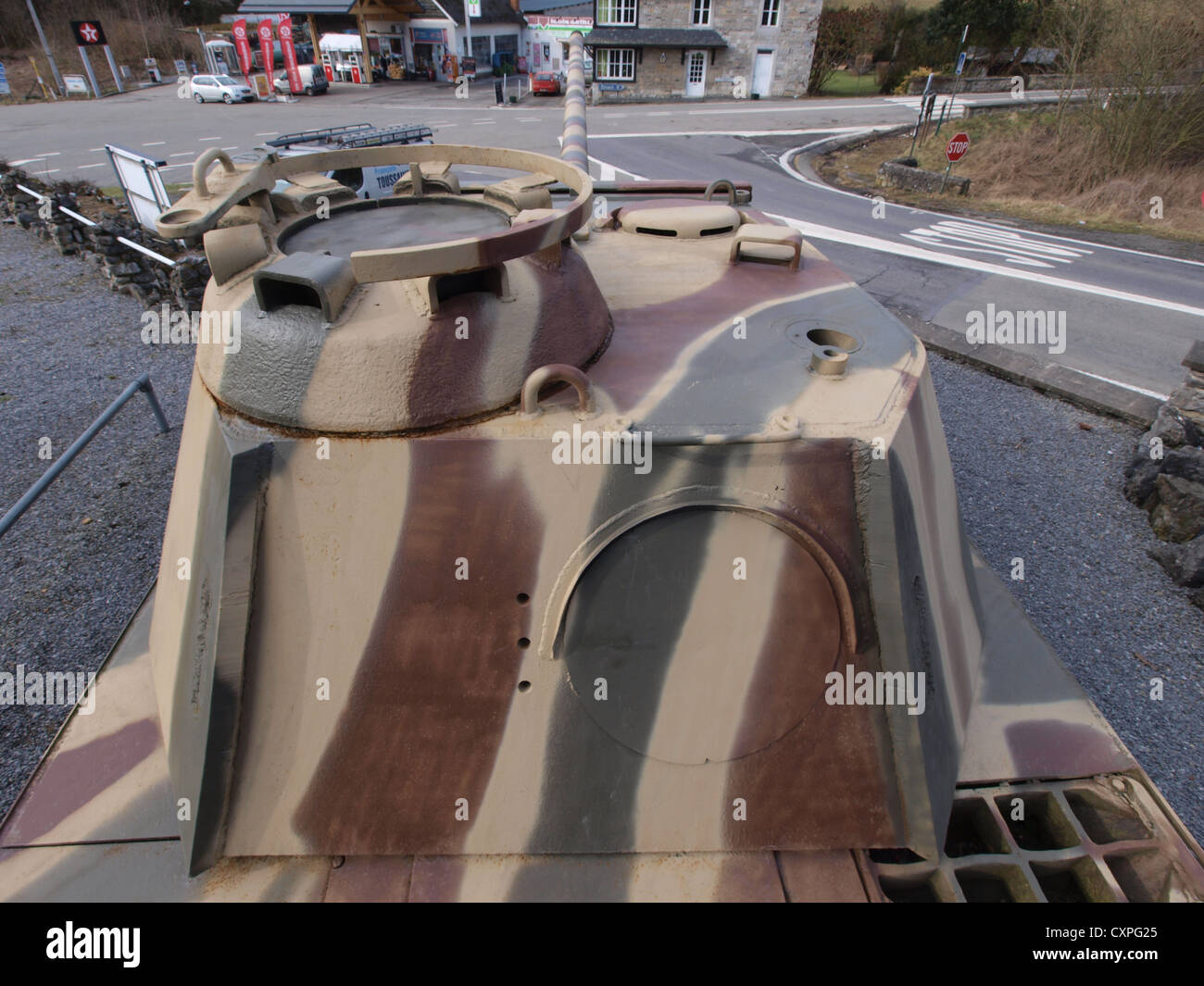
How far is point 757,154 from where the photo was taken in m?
20.6

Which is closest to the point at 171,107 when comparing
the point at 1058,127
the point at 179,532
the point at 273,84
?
the point at 273,84

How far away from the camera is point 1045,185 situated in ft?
56.2

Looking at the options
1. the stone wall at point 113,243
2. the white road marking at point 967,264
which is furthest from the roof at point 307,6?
the white road marking at point 967,264

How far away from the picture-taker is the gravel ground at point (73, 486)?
457cm

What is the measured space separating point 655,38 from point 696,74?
8.45 ft

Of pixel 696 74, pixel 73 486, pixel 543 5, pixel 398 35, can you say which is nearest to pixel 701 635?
pixel 73 486

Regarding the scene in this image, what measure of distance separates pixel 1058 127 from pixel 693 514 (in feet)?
68.0

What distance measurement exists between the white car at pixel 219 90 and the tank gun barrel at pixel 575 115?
3021 centimetres

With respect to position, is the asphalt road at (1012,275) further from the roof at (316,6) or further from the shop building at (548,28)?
the roof at (316,6)

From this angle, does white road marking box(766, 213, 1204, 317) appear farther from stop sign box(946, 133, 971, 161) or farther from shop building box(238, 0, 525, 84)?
shop building box(238, 0, 525, 84)

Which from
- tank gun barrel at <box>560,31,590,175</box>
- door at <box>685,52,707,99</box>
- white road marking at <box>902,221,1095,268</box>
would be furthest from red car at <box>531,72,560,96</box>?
tank gun barrel at <box>560,31,590,175</box>

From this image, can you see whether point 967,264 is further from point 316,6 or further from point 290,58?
point 316,6
